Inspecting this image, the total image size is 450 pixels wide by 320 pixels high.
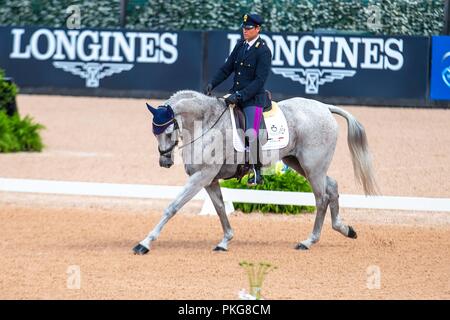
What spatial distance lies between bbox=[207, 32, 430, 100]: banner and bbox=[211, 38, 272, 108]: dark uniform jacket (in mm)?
10892

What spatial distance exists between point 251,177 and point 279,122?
2.10 feet

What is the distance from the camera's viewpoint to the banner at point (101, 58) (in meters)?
23.4

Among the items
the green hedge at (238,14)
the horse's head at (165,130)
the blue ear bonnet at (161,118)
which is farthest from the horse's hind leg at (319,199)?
the green hedge at (238,14)

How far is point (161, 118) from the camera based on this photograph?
10703 mm

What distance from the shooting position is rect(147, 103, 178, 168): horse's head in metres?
10.7

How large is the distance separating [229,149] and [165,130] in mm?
846

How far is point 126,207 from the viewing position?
14414mm

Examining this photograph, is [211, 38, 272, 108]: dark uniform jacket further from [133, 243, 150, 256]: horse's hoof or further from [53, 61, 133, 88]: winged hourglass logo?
[53, 61, 133, 88]: winged hourglass logo

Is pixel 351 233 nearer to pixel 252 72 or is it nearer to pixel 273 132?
pixel 273 132

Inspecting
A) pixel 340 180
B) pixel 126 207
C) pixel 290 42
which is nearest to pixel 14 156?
pixel 126 207

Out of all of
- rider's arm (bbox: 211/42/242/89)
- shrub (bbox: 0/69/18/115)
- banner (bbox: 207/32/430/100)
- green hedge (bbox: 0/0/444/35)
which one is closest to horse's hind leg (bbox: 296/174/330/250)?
rider's arm (bbox: 211/42/242/89)

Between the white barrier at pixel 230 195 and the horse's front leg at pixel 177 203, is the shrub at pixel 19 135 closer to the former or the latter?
the white barrier at pixel 230 195

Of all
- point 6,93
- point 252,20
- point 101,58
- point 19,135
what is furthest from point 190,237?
point 101,58
